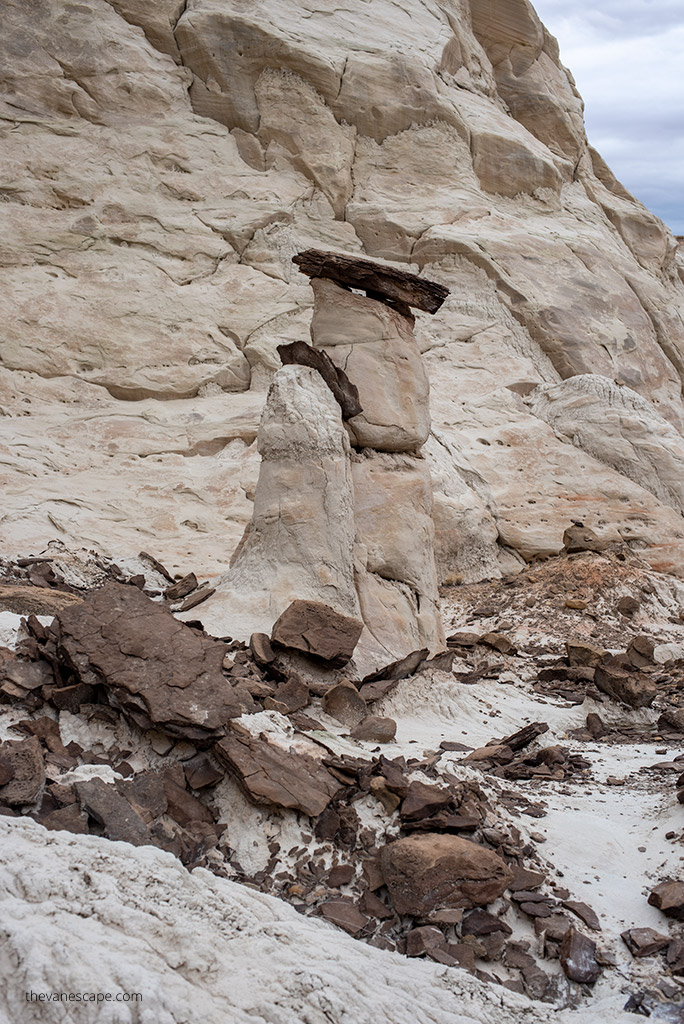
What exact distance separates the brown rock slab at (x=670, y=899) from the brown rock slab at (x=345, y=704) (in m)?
1.63

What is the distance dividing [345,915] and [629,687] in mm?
3311

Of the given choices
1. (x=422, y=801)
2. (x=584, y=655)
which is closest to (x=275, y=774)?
(x=422, y=801)

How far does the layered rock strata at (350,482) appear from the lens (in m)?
5.23

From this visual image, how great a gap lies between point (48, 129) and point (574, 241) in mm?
8588

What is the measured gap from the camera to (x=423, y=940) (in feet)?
8.27

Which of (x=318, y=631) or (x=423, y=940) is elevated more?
(x=423, y=940)

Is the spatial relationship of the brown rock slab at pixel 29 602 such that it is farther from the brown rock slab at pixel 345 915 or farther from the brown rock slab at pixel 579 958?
Result: the brown rock slab at pixel 579 958

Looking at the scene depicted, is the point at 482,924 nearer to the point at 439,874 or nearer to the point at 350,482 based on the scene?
the point at 439,874

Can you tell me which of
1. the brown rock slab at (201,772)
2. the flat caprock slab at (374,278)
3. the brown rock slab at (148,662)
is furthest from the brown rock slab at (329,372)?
the brown rock slab at (201,772)

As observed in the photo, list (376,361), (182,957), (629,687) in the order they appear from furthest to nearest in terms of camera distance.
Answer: (376,361) < (629,687) < (182,957)

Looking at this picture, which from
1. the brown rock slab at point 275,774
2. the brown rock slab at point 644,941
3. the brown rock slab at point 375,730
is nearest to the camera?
the brown rock slab at point 644,941

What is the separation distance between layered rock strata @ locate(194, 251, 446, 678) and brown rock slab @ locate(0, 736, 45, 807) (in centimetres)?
198

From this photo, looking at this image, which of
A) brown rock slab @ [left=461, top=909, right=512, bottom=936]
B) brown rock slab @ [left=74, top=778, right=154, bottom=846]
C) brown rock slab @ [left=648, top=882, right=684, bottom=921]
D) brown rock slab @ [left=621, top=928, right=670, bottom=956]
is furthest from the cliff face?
brown rock slab @ [left=621, top=928, right=670, bottom=956]

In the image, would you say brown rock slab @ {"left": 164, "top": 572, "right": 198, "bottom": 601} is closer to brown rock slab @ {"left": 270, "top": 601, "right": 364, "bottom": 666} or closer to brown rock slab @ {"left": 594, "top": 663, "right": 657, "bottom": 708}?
brown rock slab @ {"left": 270, "top": 601, "right": 364, "bottom": 666}
